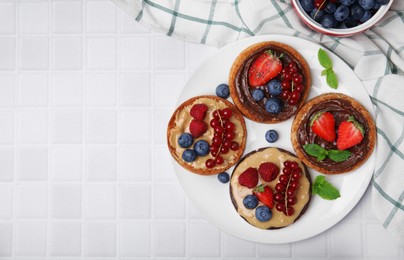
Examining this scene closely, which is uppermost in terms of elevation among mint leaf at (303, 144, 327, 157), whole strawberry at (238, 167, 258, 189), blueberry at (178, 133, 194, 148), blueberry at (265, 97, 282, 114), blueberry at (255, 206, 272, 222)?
blueberry at (265, 97, 282, 114)

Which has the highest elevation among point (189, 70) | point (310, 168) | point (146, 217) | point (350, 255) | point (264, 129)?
point (189, 70)

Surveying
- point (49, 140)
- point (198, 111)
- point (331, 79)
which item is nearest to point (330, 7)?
point (331, 79)

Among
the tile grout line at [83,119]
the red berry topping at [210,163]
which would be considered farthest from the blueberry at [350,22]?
the tile grout line at [83,119]

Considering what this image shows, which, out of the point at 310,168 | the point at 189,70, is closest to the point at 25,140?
the point at 189,70

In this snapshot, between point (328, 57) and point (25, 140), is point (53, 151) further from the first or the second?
point (328, 57)

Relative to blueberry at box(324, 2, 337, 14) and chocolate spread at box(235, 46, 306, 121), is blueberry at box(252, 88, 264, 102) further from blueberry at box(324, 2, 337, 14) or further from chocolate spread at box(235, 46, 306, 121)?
blueberry at box(324, 2, 337, 14)

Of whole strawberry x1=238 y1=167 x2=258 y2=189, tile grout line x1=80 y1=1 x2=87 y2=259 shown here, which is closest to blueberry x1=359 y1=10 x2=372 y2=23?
whole strawberry x1=238 y1=167 x2=258 y2=189
